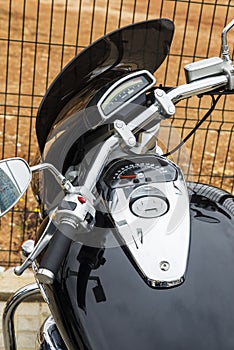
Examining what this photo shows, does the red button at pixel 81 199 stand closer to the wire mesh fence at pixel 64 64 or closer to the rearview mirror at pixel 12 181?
the rearview mirror at pixel 12 181

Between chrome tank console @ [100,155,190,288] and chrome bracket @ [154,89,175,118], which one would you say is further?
chrome bracket @ [154,89,175,118]

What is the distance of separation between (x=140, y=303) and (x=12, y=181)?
1.44 ft

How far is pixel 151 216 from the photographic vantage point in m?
1.99

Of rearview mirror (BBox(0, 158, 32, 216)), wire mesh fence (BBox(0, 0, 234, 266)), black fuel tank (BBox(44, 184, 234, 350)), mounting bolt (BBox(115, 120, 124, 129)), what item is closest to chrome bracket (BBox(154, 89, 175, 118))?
mounting bolt (BBox(115, 120, 124, 129))

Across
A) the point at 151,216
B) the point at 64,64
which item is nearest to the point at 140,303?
the point at 151,216

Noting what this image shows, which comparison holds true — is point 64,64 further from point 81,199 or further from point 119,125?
point 81,199

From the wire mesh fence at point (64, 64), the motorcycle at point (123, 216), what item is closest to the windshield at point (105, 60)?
the motorcycle at point (123, 216)

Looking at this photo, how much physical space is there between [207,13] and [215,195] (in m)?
8.63

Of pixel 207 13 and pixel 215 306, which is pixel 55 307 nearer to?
pixel 215 306

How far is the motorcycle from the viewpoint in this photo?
6.16 ft

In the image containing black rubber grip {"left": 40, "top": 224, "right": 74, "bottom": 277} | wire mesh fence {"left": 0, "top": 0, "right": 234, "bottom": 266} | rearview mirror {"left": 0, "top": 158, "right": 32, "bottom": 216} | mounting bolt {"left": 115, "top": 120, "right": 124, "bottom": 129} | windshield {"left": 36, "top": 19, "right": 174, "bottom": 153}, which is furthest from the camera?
wire mesh fence {"left": 0, "top": 0, "right": 234, "bottom": 266}

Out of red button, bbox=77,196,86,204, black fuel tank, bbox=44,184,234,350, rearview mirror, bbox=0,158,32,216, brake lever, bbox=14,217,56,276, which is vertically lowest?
black fuel tank, bbox=44,184,234,350

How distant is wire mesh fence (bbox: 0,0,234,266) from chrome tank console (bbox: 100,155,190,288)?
8.62 feet

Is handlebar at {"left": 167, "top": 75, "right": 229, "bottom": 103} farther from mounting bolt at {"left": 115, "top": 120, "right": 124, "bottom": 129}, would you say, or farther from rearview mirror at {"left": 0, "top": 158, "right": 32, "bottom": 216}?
rearview mirror at {"left": 0, "top": 158, "right": 32, "bottom": 216}
